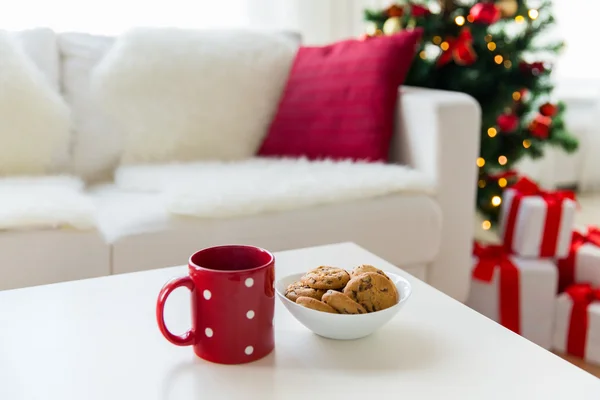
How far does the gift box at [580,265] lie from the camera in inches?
67.3

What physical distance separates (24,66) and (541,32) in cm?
150

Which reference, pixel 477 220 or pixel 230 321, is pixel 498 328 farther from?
pixel 477 220

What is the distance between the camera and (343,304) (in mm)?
672

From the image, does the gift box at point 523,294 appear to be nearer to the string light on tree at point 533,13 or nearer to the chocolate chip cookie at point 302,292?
the string light on tree at point 533,13

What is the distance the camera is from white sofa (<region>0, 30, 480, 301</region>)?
1218 millimetres

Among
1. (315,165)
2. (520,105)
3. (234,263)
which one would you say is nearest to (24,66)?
(315,165)

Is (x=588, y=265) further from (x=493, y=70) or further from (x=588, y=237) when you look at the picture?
(x=493, y=70)

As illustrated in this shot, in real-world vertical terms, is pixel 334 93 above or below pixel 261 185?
above

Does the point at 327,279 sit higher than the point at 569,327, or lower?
higher

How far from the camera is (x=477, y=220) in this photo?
2.13 metres

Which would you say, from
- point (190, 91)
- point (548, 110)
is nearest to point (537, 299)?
point (548, 110)

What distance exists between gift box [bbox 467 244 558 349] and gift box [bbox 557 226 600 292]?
86 mm

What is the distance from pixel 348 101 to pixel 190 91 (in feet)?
1.48

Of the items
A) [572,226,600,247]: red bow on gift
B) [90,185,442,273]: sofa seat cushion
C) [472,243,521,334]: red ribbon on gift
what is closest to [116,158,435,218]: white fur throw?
[90,185,442,273]: sofa seat cushion
